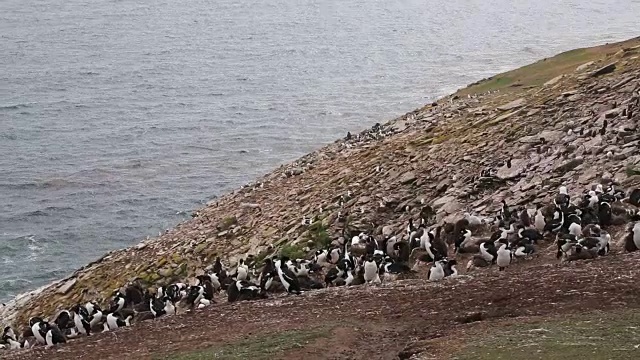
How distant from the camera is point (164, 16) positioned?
12019cm

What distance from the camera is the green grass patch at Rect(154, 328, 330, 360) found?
1914cm

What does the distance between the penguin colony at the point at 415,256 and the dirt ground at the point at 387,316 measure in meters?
0.63

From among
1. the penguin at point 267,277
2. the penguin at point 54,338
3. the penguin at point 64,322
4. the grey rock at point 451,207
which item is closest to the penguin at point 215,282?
the penguin at point 267,277

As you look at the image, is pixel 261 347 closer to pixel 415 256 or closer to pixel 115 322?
pixel 115 322

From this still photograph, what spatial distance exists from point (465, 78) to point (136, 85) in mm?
33141

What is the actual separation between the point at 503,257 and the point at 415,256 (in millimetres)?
3861

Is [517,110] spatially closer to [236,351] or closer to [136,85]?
[236,351]

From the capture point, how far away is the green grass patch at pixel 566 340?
15734 millimetres

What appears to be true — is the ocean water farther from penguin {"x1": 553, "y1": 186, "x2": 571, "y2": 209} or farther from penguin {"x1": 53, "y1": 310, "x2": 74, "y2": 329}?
penguin {"x1": 553, "y1": 186, "x2": 571, "y2": 209}

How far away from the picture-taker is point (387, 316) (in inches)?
804

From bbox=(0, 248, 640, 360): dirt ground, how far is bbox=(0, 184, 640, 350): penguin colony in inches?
24.8

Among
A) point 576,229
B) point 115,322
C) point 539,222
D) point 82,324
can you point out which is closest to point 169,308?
point 115,322

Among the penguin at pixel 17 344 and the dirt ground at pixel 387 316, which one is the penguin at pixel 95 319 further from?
the penguin at pixel 17 344

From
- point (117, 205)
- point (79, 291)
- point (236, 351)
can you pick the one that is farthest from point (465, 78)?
point (236, 351)
